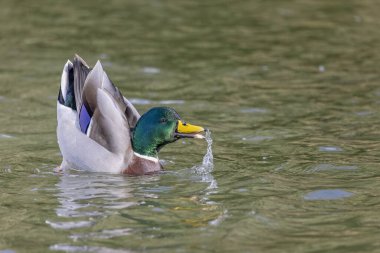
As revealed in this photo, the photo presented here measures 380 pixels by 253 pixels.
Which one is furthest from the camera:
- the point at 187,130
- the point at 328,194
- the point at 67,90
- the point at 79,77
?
the point at 67,90

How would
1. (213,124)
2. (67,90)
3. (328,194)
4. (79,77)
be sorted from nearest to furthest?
(328,194)
(79,77)
(67,90)
(213,124)

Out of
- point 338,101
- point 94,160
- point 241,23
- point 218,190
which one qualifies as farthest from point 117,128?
point 241,23

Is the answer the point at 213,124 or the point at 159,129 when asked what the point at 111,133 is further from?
the point at 213,124

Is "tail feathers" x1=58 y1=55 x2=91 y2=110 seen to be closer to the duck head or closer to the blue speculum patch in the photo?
the blue speculum patch

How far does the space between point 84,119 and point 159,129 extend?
2.58 feet

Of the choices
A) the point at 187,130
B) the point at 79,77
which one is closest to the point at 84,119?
the point at 79,77

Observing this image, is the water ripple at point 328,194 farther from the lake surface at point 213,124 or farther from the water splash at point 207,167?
the water splash at point 207,167

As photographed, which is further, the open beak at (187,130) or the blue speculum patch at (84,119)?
the blue speculum patch at (84,119)

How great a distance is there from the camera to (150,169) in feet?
31.2

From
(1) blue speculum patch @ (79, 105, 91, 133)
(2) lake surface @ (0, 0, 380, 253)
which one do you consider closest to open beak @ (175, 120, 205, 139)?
(2) lake surface @ (0, 0, 380, 253)

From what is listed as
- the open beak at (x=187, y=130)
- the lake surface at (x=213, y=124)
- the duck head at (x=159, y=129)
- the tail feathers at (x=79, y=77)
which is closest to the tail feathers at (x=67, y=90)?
the tail feathers at (x=79, y=77)

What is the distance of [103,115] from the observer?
9.38m

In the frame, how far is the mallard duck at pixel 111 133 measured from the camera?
9406mm

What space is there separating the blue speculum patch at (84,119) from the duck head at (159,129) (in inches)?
19.0
